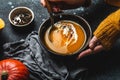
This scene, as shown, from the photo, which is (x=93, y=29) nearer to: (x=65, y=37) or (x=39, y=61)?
(x=65, y=37)

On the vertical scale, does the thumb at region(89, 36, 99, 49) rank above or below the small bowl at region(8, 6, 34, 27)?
below

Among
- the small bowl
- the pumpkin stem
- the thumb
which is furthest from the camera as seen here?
the small bowl

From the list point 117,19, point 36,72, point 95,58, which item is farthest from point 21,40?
point 117,19

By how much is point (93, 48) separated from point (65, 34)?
18 cm

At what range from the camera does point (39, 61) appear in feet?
5.63

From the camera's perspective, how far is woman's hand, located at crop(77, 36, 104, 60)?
1.66 m

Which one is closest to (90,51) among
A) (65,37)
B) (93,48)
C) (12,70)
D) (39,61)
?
(93,48)

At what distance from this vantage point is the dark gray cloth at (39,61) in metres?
1.68

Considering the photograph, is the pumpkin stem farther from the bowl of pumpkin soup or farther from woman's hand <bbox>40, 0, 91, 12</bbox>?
woman's hand <bbox>40, 0, 91, 12</bbox>

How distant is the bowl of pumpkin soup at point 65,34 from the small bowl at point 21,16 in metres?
0.15

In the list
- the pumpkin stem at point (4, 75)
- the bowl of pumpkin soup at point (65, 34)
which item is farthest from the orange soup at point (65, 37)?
the pumpkin stem at point (4, 75)

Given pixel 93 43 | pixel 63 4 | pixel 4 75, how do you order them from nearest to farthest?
pixel 4 75 < pixel 93 43 < pixel 63 4

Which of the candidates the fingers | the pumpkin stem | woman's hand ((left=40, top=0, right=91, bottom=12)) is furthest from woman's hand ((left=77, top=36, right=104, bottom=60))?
the pumpkin stem

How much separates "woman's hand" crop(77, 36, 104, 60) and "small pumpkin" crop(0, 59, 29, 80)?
301 mm
